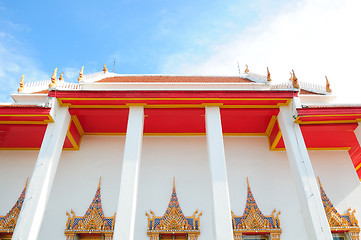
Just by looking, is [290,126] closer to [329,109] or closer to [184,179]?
[329,109]

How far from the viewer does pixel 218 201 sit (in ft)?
14.7

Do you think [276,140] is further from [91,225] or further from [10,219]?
[10,219]

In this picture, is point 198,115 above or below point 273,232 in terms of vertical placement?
above

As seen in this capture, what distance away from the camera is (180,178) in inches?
246

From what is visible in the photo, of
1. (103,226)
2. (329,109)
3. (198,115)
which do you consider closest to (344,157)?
(329,109)

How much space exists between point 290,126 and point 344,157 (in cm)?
224

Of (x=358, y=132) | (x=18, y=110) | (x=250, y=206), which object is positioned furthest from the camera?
(x=250, y=206)

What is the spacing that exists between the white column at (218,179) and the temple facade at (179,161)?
0.02m

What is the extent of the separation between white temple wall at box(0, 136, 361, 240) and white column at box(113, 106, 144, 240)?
4.46 feet

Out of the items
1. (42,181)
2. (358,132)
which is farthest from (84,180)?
(358,132)

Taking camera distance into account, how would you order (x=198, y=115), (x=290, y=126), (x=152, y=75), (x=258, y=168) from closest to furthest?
(x=290, y=126)
(x=198, y=115)
(x=258, y=168)
(x=152, y=75)

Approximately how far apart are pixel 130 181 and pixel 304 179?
292 centimetres

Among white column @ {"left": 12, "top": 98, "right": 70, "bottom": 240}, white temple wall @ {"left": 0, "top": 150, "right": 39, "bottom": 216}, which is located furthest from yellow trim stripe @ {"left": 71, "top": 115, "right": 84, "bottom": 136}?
white temple wall @ {"left": 0, "top": 150, "right": 39, "bottom": 216}

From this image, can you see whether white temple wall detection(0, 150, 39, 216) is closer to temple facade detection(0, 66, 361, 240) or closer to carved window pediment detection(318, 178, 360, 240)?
temple facade detection(0, 66, 361, 240)
